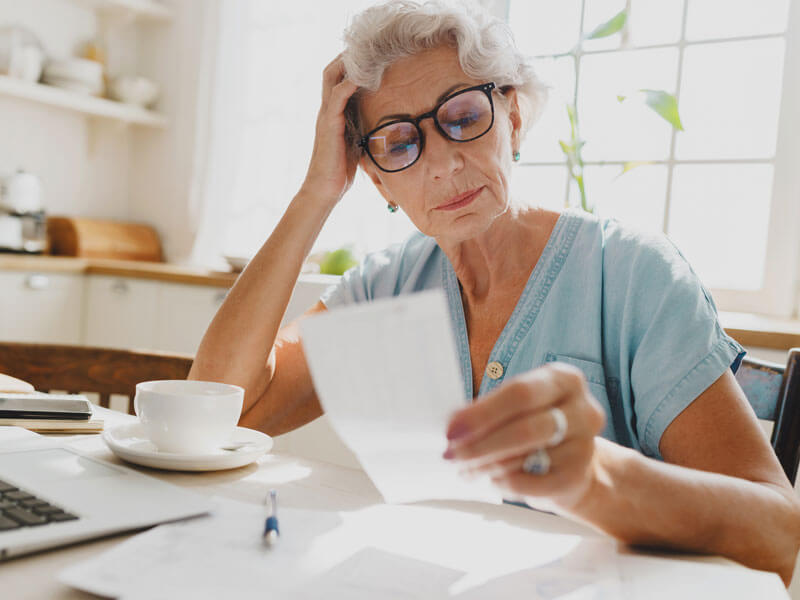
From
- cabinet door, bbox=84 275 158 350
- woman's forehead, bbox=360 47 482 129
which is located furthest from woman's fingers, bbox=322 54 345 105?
cabinet door, bbox=84 275 158 350

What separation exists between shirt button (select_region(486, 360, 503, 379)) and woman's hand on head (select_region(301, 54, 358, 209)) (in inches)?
15.6

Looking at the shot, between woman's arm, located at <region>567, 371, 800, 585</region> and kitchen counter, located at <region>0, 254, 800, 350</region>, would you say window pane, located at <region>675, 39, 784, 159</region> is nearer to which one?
kitchen counter, located at <region>0, 254, 800, 350</region>

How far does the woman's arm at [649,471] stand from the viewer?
18.8 inches

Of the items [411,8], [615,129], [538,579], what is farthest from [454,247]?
[615,129]

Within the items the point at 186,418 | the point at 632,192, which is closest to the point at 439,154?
the point at 186,418

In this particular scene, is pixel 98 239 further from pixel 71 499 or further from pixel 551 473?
pixel 551 473

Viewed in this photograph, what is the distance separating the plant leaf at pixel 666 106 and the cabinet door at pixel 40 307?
87.7 inches

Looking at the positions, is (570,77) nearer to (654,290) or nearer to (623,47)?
(623,47)

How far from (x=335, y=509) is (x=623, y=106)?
6.94 ft

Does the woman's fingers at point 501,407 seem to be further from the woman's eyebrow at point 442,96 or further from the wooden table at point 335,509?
the woman's eyebrow at point 442,96

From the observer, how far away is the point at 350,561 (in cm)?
54

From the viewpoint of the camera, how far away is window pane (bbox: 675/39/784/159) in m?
2.21

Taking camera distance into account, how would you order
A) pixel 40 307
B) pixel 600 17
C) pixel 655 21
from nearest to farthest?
pixel 655 21
pixel 600 17
pixel 40 307

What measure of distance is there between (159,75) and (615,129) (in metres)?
2.25
